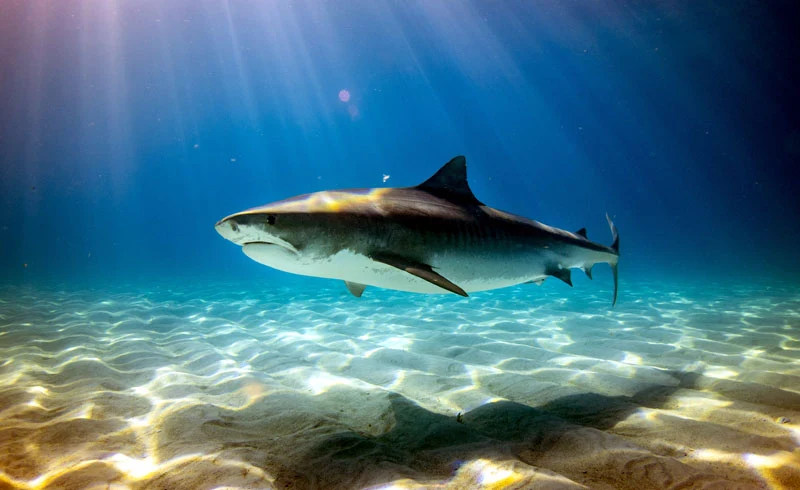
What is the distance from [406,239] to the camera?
293 cm

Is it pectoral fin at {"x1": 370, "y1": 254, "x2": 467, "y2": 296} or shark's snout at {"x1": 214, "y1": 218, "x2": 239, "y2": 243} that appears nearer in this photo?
shark's snout at {"x1": 214, "y1": 218, "x2": 239, "y2": 243}

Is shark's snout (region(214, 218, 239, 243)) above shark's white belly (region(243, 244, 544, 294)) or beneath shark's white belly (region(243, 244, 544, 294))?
above

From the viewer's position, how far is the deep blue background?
83.9 ft

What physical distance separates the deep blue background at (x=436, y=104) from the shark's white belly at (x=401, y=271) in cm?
2624

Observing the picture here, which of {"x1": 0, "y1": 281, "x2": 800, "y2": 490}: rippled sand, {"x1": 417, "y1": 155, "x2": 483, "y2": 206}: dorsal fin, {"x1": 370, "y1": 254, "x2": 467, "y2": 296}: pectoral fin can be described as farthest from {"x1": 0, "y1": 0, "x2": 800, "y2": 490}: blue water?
{"x1": 417, "y1": 155, "x2": 483, "y2": 206}: dorsal fin

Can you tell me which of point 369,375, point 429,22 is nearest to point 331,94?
point 429,22

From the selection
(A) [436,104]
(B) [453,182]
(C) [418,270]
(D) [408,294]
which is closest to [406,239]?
(C) [418,270]

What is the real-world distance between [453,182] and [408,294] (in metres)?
9.79

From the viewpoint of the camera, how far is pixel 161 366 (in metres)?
4.05

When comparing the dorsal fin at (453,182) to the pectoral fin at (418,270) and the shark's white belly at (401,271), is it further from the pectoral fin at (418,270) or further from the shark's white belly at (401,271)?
the pectoral fin at (418,270)

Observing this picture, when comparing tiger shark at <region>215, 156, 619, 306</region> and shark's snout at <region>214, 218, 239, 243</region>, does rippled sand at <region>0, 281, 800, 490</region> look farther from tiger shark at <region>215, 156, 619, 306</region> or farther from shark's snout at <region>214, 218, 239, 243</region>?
shark's snout at <region>214, 218, 239, 243</region>

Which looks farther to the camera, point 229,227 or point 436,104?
point 436,104

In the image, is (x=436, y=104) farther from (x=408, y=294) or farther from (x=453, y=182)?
(x=453, y=182)

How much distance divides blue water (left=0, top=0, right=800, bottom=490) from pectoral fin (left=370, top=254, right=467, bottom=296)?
0.99 metres
